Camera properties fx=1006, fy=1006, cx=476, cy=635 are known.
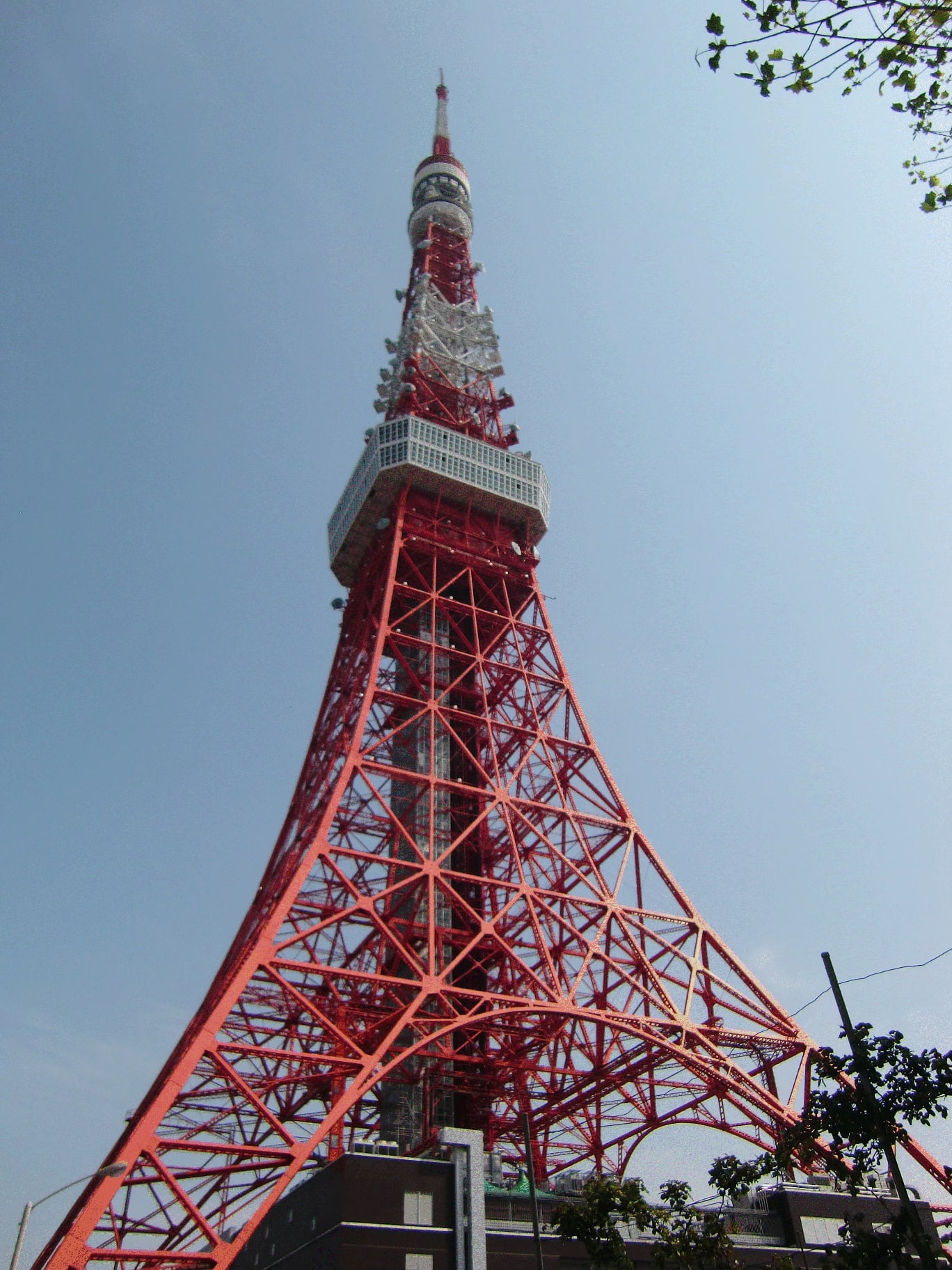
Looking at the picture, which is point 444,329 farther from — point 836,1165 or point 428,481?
point 836,1165

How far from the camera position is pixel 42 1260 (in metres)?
17.7

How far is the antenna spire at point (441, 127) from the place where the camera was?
50031 millimetres

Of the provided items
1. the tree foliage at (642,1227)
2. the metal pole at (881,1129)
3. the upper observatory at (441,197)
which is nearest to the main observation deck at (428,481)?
the upper observatory at (441,197)

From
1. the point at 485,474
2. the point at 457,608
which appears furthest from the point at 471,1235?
the point at 485,474

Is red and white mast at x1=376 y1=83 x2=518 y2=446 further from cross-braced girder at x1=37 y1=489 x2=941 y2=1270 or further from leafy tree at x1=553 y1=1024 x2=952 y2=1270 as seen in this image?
leafy tree at x1=553 y1=1024 x2=952 y2=1270

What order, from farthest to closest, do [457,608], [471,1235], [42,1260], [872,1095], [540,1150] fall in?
[457,608]
[540,1150]
[471,1235]
[42,1260]
[872,1095]

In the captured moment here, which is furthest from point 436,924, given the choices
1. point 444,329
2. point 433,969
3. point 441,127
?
point 441,127

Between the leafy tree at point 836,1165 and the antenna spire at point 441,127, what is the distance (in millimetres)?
46841

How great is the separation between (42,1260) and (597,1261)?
9.79 metres

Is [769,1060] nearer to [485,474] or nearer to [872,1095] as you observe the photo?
[872,1095]

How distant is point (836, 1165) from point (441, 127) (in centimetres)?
5070

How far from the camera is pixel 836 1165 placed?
13.3 m

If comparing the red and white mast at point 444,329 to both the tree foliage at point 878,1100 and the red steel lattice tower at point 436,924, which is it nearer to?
the red steel lattice tower at point 436,924

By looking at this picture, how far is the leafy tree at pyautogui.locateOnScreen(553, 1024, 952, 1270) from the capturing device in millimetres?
12000
